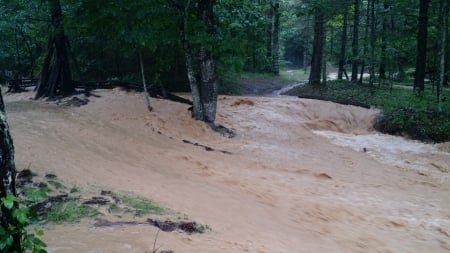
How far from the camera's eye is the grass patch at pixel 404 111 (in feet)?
43.6

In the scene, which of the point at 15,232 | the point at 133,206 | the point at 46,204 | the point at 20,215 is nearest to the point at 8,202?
the point at 20,215

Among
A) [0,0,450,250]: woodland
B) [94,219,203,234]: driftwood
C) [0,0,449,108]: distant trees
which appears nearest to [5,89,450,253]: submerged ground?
[94,219,203,234]: driftwood

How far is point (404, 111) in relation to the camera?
15008 millimetres

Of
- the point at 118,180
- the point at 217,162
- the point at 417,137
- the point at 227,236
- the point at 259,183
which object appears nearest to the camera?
the point at 227,236

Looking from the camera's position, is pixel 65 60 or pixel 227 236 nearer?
pixel 227 236

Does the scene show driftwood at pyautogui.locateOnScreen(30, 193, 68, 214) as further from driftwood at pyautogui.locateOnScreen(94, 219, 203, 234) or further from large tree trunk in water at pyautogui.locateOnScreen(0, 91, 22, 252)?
large tree trunk in water at pyautogui.locateOnScreen(0, 91, 22, 252)

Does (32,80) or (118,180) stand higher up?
(32,80)

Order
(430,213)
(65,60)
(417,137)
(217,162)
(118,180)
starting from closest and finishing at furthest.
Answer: (118,180) → (430,213) → (217,162) → (417,137) → (65,60)

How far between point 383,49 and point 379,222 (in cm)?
1532

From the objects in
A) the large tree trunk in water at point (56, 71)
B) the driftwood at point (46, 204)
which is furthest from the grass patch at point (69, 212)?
the large tree trunk in water at point (56, 71)

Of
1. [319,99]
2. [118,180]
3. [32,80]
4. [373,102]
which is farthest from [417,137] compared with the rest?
[32,80]

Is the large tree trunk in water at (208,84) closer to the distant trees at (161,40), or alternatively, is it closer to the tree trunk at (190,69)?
the distant trees at (161,40)

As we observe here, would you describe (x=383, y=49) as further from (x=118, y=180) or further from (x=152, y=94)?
(x=118, y=180)

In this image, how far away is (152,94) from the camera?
15.0 metres
